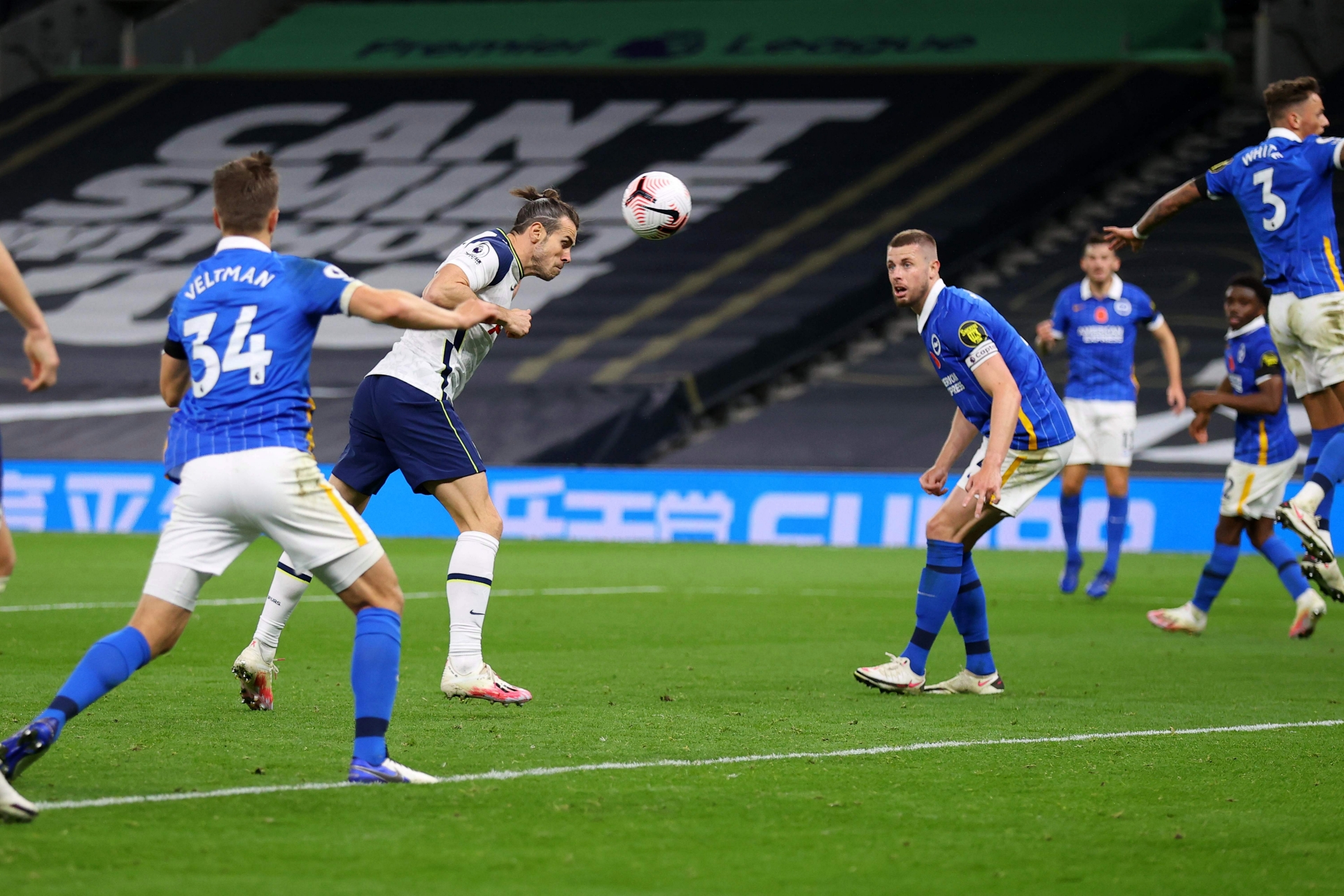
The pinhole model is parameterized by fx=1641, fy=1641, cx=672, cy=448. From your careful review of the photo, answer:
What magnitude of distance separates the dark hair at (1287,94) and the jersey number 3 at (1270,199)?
10.1 inches

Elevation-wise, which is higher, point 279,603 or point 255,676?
point 279,603

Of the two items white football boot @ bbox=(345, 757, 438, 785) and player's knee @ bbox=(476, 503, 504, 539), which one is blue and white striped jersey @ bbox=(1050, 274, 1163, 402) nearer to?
player's knee @ bbox=(476, 503, 504, 539)

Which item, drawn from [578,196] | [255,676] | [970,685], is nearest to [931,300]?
[970,685]

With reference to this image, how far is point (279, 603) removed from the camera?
21.8 feet

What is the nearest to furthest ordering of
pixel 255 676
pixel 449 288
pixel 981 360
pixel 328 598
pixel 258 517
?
pixel 258 517
pixel 255 676
pixel 449 288
pixel 981 360
pixel 328 598

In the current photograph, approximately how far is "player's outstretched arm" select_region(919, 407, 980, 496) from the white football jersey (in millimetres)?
2110

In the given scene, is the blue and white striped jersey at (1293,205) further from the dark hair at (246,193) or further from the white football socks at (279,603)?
the dark hair at (246,193)

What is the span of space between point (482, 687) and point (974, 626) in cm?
230

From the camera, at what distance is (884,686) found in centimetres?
739

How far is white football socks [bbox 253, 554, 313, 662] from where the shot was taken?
257 inches

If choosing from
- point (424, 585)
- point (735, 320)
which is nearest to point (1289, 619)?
point (424, 585)

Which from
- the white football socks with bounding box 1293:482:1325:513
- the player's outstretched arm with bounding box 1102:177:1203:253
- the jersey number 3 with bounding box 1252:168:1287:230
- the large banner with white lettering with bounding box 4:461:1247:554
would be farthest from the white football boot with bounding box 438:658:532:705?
the large banner with white lettering with bounding box 4:461:1247:554

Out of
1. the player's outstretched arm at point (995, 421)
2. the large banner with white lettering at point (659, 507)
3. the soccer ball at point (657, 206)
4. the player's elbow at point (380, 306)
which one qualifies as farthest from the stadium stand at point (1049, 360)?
the player's elbow at point (380, 306)

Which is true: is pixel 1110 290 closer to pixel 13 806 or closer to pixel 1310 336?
pixel 1310 336
